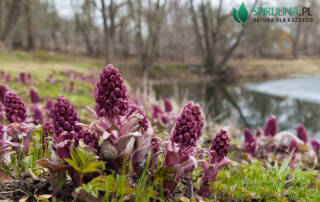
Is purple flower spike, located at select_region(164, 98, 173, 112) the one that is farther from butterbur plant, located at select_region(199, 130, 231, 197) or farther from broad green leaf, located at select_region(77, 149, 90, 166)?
broad green leaf, located at select_region(77, 149, 90, 166)

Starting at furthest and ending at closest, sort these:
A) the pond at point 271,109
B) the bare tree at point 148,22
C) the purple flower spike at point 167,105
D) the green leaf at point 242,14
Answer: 1. the bare tree at point 148,22
2. the pond at point 271,109
3. the purple flower spike at point 167,105
4. the green leaf at point 242,14

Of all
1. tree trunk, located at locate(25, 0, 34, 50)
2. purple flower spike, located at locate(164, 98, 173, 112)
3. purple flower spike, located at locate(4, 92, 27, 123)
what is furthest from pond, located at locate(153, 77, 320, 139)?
tree trunk, located at locate(25, 0, 34, 50)

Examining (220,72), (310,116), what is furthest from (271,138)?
(220,72)

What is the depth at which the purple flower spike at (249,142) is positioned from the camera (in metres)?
3.84

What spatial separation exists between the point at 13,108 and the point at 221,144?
186cm

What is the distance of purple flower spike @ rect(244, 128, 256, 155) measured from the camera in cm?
384

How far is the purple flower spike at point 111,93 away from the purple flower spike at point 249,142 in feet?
9.03

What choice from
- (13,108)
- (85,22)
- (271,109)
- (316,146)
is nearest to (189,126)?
(13,108)

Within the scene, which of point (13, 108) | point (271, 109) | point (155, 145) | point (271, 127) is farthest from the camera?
point (271, 109)

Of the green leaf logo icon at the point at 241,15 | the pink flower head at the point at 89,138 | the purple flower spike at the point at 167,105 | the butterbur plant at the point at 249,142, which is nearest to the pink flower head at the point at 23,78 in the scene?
the purple flower spike at the point at 167,105

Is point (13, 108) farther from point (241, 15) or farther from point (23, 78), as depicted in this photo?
point (23, 78)

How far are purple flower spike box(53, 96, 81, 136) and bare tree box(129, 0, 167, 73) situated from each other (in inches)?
723

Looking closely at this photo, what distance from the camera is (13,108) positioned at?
223cm

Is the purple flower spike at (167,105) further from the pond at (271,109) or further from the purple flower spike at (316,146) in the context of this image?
the pond at (271,109)
